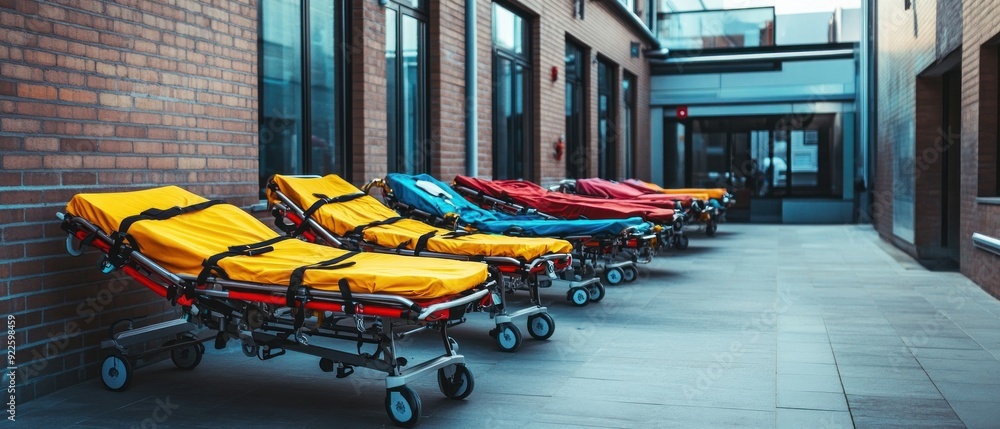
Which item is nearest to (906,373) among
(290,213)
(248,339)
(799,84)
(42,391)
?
(248,339)

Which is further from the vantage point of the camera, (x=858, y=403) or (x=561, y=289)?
(x=561, y=289)

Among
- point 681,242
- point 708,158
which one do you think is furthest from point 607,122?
point 708,158

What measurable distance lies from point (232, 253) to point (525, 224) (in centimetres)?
402

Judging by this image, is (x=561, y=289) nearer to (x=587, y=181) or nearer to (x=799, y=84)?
(x=587, y=181)

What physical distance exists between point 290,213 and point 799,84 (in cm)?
1733

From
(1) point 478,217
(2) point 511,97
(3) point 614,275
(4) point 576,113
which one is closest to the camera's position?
(1) point 478,217

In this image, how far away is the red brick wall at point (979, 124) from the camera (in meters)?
8.47

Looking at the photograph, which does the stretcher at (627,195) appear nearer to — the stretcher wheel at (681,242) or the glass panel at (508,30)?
the stretcher wheel at (681,242)

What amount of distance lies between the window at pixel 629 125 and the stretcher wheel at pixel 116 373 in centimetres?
1561

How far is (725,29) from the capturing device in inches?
869

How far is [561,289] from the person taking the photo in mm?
9297

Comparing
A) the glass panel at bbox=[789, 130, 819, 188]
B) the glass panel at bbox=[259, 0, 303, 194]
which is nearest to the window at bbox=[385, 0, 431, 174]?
the glass panel at bbox=[259, 0, 303, 194]

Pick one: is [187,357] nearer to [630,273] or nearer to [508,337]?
[508,337]

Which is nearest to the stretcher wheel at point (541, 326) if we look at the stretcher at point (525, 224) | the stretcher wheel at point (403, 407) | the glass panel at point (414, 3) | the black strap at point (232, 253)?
the stretcher at point (525, 224)
